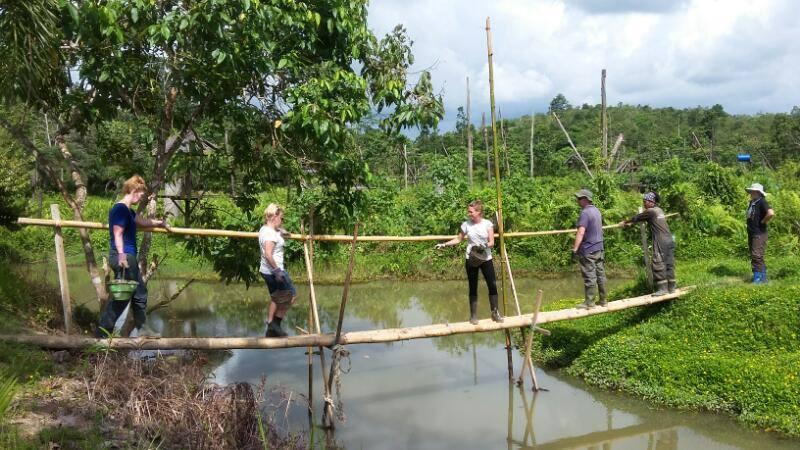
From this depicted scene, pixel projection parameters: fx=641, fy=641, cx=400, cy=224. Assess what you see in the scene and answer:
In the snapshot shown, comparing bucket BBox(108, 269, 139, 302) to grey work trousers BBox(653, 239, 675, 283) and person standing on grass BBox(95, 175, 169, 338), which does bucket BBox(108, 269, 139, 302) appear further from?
grey work trousers BBox(653, 239, 675, 283)

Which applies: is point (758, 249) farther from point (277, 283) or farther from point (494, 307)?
point (277, 283)

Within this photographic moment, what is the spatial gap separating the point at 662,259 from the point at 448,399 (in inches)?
124

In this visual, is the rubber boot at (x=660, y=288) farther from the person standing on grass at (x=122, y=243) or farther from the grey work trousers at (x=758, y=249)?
the person standing on grass at (x=122, y=243)

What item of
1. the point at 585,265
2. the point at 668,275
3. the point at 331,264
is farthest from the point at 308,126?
the point at 331,264

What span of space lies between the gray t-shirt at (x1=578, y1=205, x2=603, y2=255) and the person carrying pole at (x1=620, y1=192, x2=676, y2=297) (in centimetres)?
70

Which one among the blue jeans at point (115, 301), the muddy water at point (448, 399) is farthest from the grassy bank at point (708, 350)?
the blue jeans at point (115, 301)

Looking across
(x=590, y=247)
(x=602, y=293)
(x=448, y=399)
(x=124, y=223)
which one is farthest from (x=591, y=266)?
(x=124, y=223)

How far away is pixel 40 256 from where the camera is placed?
17.6 metres

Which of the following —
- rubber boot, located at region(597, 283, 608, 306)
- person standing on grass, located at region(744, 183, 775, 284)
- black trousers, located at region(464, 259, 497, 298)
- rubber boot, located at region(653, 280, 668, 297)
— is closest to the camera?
black trousers, located at region(464, 259, 497, 298)

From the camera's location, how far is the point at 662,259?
7867mm

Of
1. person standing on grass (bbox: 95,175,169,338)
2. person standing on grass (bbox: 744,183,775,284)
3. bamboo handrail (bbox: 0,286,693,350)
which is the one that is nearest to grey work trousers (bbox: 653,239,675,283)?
person standing on grass (bbox: 744,183,775,284)

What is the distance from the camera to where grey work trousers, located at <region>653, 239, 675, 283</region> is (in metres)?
7.78

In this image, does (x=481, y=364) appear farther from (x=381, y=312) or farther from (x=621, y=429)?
(x=381, y=312)

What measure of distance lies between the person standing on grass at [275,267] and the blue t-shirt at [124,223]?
3.52ft
